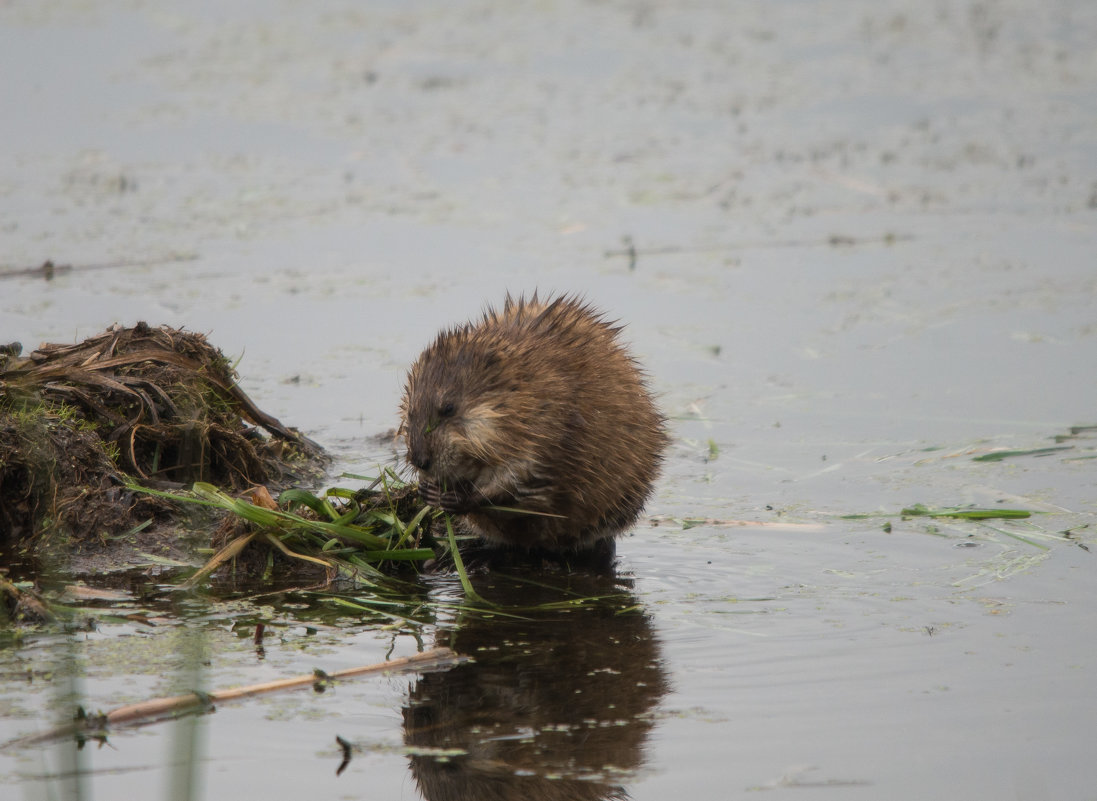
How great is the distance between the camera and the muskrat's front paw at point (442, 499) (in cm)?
509

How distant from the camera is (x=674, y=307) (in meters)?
8.78

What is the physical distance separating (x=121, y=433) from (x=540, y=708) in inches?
93.6

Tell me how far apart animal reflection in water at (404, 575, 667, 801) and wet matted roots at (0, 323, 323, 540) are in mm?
1359

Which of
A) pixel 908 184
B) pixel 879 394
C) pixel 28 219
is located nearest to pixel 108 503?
pixel 879 394

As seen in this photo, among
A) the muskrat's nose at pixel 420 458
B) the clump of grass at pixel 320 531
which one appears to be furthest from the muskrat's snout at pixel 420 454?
the clump of grass at pixel 320 531

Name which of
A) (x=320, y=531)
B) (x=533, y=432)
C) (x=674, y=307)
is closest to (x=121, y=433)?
(x=320, y=531)

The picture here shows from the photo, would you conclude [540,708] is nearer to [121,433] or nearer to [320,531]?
[320,531]

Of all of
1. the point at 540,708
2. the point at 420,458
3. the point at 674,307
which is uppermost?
the point at 674,307

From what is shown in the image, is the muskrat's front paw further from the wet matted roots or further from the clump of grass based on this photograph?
the wet matted roots

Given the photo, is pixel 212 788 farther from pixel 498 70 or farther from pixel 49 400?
pixel 498 70

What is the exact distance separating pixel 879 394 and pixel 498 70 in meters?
7.83

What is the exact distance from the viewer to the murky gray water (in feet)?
12.5

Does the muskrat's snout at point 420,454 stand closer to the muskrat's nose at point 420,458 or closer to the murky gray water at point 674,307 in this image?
the muskrat's nose at point 420,458

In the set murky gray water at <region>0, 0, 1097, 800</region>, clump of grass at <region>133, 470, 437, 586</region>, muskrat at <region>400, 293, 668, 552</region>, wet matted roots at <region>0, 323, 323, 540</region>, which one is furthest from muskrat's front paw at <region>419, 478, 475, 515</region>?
wet matted roots at <region>0, 323, 323, 540</region>
